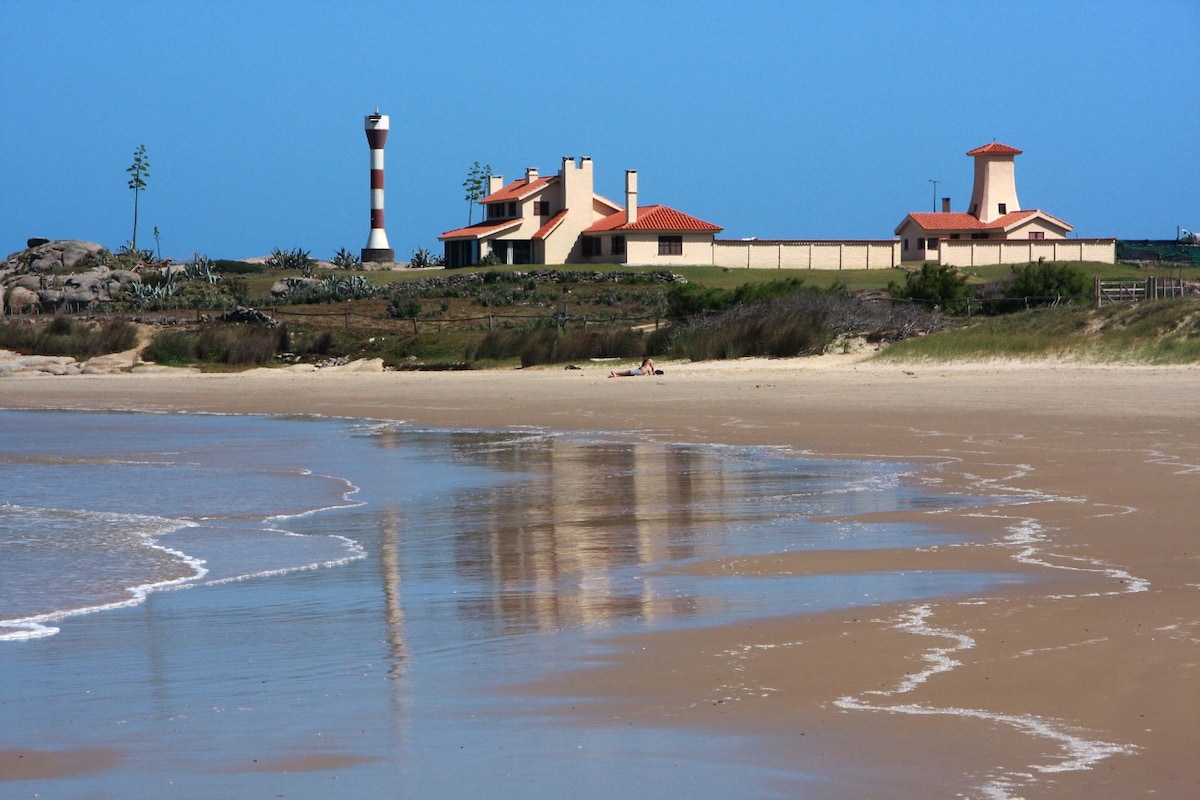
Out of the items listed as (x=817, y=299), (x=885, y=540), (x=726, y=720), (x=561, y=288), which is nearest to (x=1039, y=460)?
(x=885, y=540)

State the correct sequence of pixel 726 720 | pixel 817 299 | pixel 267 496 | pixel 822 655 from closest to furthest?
pixel 726 720, pixel 822 655, pixel 267 496, pixel 817 299

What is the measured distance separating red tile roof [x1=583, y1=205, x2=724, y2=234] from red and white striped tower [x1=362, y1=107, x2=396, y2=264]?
43.7 ft

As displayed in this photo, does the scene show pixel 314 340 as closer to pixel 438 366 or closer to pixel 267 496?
pixel 438 366

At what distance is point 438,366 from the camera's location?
32.5 meters

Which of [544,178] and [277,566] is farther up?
[544,178]

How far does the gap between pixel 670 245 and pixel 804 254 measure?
226 inches

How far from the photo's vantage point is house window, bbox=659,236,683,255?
195ft

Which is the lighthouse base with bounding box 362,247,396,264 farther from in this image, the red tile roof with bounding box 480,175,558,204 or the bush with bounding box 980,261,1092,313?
the bush with bounding box 980,261,1092,313

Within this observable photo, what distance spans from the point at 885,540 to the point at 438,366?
2468 centimetres

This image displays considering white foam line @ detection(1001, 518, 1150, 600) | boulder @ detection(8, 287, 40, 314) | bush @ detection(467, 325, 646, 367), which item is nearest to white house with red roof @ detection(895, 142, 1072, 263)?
bush @ detection(467, 325, 646, 367)

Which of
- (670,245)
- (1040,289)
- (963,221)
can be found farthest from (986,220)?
(1040,289)

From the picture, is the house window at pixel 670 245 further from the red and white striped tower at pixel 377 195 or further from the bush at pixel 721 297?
the bush at pixel 721 297

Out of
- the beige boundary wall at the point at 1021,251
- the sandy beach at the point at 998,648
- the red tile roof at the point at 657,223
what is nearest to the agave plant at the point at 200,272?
the red tile roof at the point at 657,223

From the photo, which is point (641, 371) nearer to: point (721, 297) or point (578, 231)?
point (721, 297)
